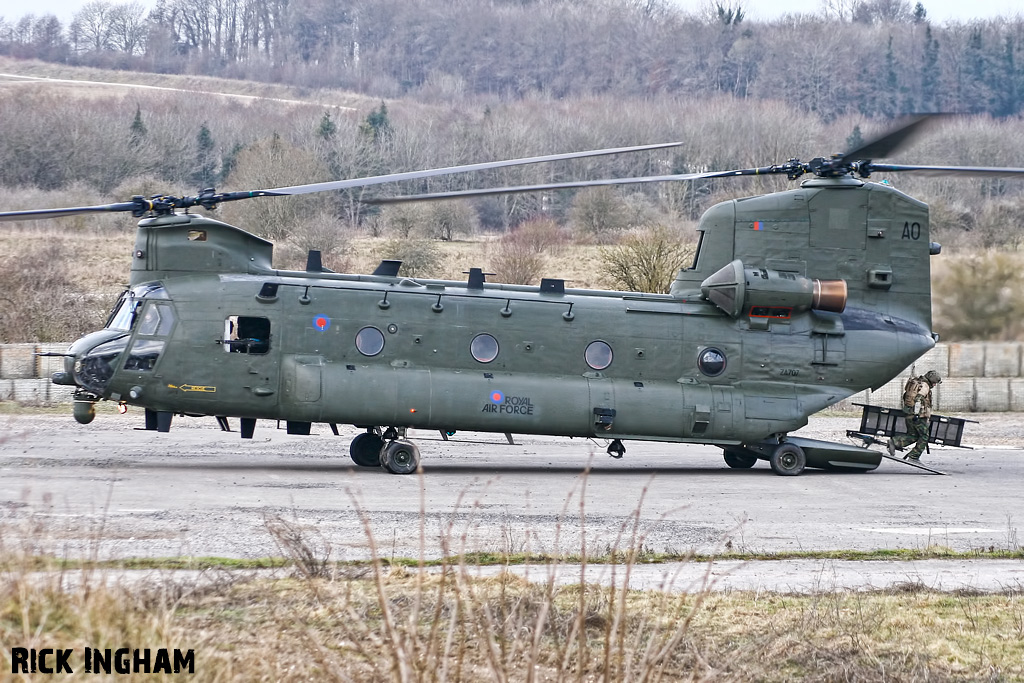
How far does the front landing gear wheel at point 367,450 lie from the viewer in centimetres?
1698

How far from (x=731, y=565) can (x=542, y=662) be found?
3673mm

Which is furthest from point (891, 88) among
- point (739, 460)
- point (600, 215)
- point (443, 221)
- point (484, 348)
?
point (484, 348)

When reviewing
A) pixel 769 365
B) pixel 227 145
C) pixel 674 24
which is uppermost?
pixel 674 24

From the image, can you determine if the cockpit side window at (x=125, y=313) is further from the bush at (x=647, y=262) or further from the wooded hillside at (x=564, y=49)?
the wooded hillside at (x=564, y=49)

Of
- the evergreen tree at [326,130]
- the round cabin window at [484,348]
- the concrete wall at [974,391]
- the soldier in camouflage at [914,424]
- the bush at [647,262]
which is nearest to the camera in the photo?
the round cabin window at [484,348]

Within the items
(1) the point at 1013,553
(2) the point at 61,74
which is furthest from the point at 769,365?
(2) the point at 61,74

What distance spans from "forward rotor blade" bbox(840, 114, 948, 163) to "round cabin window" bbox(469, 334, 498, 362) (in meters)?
5.75

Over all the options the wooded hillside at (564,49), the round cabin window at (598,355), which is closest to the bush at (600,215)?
the round cabin window at (598,355)

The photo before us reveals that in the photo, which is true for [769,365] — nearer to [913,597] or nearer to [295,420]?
[295,420]

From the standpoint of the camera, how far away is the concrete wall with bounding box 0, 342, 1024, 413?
24.3m

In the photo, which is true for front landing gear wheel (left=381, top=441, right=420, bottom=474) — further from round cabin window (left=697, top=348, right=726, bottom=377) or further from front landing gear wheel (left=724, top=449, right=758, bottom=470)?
front landing gear wheel (left=724, top=449, right=758, bottom=470)

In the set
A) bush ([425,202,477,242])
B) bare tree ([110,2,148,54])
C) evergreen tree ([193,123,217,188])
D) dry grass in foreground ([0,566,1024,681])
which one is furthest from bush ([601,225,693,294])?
bare tree ([110,2,148,54])

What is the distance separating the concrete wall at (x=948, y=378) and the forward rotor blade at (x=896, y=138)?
1141cm

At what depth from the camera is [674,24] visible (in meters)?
160
